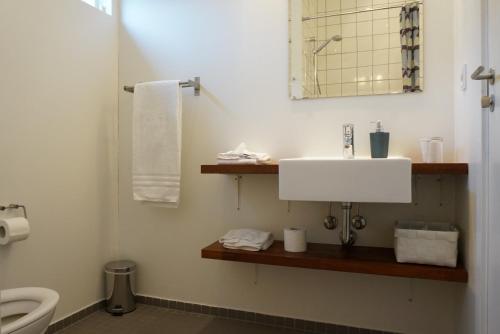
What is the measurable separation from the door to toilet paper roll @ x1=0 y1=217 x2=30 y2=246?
2019 mm

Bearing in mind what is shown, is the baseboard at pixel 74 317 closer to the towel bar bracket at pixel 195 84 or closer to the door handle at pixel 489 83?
the towel bar bracket at pixel 195 84

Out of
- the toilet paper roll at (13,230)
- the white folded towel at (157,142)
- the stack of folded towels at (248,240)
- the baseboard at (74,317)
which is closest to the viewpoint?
the toilet paper roll at (13,230)

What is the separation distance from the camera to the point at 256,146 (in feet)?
7.05

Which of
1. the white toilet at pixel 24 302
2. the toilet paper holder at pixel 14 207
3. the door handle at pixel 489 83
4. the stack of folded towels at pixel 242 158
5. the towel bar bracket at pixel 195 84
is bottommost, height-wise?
the white toilet at pixel 24 302

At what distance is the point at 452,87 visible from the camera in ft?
5.90

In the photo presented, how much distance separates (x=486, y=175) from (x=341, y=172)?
54 cm

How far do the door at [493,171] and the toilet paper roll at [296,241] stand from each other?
2.78ft

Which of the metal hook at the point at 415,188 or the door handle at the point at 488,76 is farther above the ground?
the door handle at the point at 488,76

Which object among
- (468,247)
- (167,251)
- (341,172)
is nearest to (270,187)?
(341,172)

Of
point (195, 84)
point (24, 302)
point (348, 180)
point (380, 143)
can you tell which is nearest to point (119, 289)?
point (24, 302)

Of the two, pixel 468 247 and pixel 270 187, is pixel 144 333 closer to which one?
pixel 270 187

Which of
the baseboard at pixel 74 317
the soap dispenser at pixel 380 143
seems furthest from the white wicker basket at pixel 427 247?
the baseboard at pixel 74 317

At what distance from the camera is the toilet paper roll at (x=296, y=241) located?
1.86 metres

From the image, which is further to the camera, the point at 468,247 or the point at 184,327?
the point at 184,327
